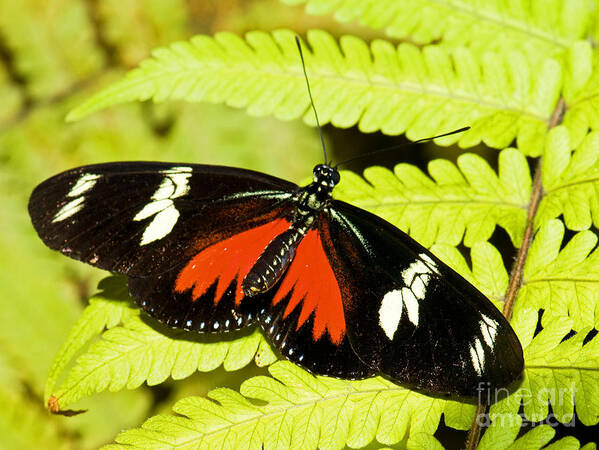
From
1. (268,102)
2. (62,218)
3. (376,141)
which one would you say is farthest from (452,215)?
(376,141)

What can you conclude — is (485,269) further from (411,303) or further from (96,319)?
(96,319)

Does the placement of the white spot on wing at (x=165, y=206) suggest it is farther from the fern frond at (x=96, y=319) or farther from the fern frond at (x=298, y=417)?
the fern frond at (x=298, y=417)

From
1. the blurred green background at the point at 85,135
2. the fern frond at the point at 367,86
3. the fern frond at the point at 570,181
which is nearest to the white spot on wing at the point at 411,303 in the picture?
the fern frond at the point at 570,181

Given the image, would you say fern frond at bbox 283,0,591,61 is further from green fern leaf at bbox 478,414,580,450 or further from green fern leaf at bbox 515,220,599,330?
green fern leaf at bbox 478,414,580,450

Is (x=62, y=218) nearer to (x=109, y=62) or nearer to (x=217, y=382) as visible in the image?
(x=217, y=382)

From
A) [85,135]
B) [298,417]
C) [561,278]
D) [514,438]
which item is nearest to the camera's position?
[514,438]

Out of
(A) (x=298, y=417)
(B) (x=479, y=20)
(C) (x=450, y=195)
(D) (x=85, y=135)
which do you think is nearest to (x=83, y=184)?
(A) (x=298, y=417)
